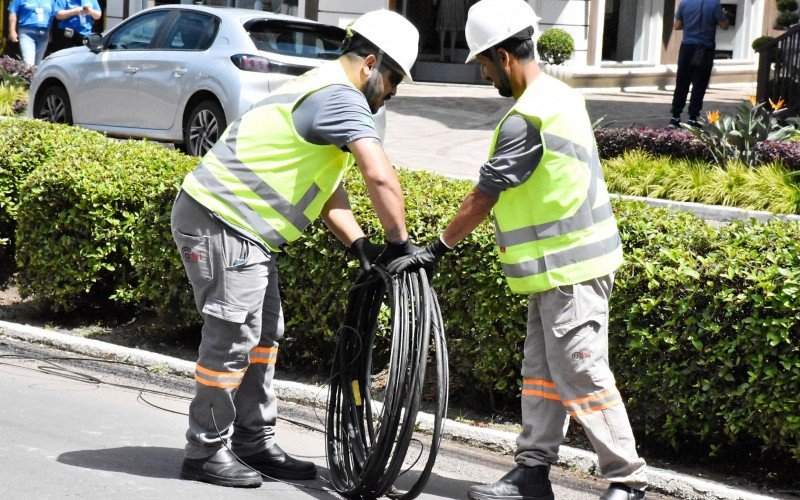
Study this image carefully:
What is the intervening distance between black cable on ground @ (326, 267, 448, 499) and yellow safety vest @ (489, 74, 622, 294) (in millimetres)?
435

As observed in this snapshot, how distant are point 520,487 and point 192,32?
8.75 meters

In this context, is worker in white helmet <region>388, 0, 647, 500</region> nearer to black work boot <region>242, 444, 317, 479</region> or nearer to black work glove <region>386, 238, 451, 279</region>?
black work glove <region>386, 238, 451, 279</region>

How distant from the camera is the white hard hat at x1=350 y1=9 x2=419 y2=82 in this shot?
15.0ft

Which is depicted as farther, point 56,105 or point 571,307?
point 56,105

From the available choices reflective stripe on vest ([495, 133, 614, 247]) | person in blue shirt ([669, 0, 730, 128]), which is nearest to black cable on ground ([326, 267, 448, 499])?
reflective stripe on vest ([495, 133, 614, 247])

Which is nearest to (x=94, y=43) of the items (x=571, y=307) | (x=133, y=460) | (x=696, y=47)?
(x=696, y=47)

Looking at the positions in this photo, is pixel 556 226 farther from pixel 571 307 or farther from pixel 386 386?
pixel 386 386

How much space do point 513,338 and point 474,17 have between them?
1763 millimetres

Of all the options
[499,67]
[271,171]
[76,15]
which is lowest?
[271,171]

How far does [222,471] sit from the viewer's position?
4.77 meters

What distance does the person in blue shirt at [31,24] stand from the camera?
16.7 metres

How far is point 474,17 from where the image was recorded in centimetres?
463

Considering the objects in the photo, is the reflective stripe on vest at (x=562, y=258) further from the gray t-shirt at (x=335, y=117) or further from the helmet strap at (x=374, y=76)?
the helmet strap at (x=374, y=76)

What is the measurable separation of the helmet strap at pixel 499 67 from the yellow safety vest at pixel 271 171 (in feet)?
1.91
